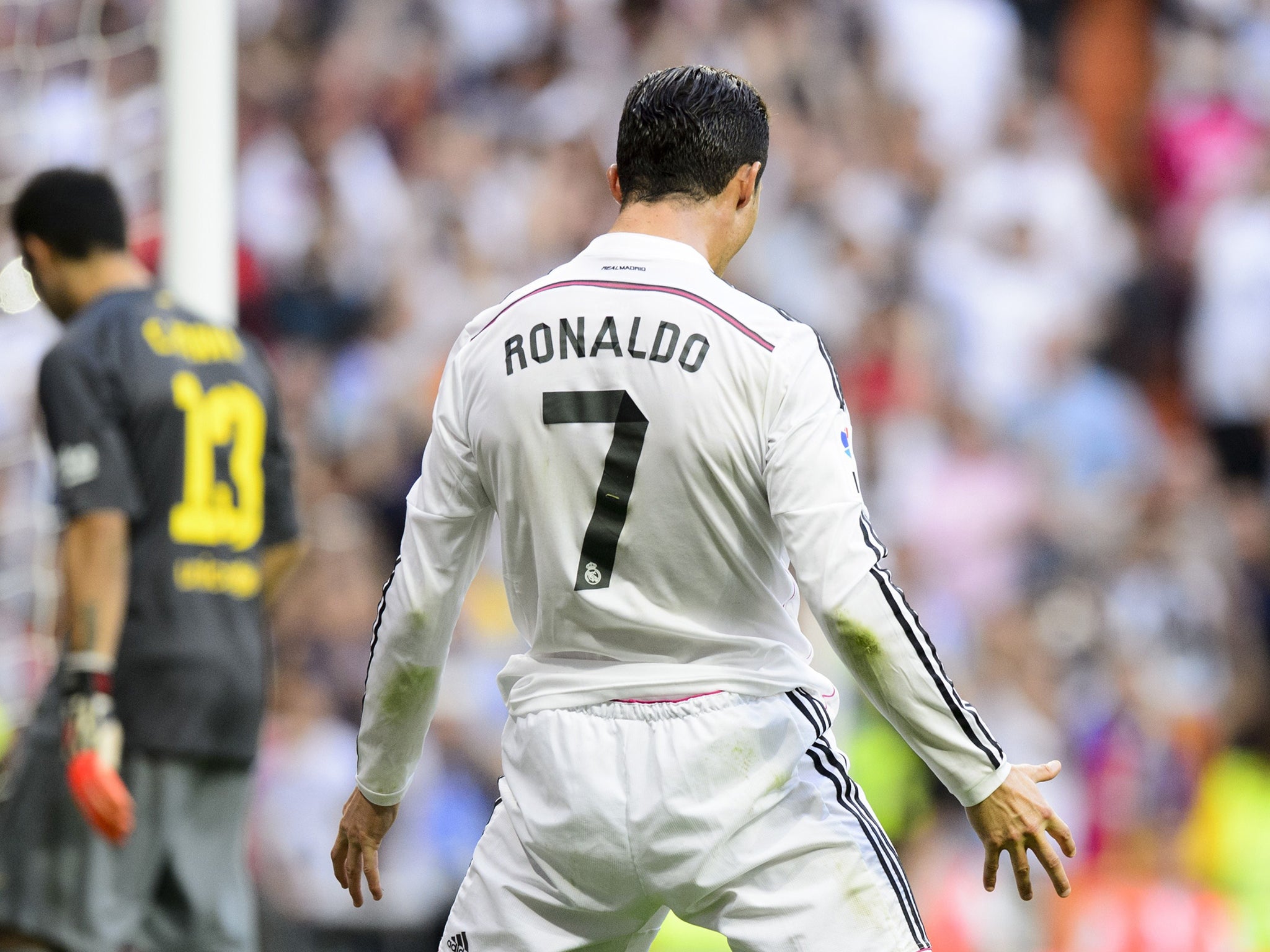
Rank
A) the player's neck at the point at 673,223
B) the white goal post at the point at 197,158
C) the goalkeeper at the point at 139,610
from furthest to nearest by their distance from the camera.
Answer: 1. the white goal post at the point at 197,158
2. the goalkeeper at the point at 139,610
3. the player's neck at the point at 673,223

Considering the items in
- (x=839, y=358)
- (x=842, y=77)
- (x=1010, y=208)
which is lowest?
(x=839, y=358)

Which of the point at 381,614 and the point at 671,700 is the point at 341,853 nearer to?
the point at 381,614

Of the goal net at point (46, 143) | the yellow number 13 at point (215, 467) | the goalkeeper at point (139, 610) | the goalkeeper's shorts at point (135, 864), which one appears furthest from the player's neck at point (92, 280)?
the goal net at point (46, 143)

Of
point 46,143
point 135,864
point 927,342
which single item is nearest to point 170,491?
point 135,864

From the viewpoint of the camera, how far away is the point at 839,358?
790cm

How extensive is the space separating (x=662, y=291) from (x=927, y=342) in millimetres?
5611

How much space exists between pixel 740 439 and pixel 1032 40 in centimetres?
670

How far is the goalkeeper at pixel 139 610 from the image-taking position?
3.54 meters

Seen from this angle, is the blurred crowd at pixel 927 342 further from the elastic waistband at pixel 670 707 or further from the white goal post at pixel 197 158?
the elastic waistband at pixel 670 707

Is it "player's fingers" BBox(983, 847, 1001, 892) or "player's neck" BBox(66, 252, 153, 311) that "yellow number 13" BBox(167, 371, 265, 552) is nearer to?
"player's neck" BBox(66, 252, 153, 311)

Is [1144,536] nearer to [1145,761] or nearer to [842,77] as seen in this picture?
[1145,761]

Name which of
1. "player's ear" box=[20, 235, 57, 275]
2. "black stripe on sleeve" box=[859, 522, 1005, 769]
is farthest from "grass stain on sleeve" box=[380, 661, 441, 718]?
"player's ear" box=[20, 235, 57, 275]

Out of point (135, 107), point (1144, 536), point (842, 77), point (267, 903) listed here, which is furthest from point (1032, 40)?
point (267, 903)

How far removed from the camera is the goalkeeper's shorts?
140 inches
